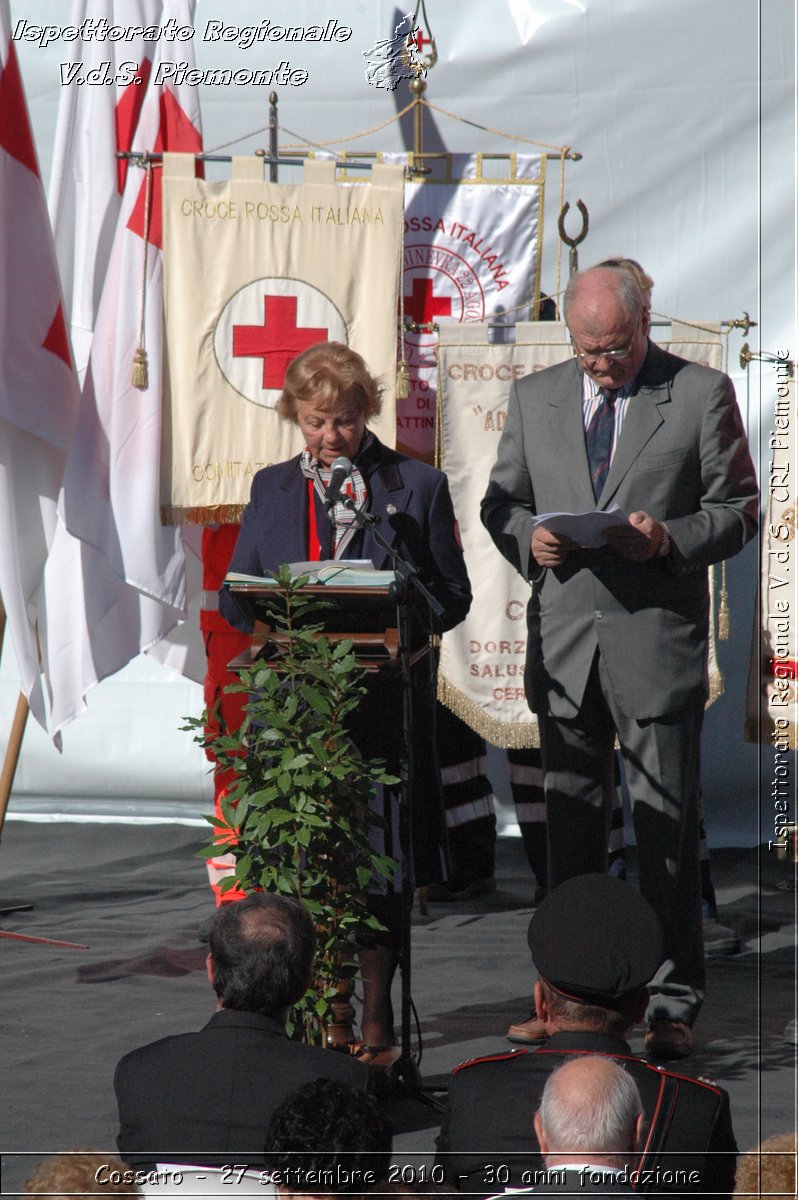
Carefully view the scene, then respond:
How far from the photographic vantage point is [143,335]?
5.04m

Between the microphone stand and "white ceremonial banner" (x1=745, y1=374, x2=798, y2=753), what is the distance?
191cm

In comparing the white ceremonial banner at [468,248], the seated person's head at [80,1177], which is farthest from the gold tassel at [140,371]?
the seated person's head at [80,1177]

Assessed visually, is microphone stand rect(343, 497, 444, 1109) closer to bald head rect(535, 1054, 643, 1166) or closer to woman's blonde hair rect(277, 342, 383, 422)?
woman's blonde hair rect(277, 342, 383, 422)

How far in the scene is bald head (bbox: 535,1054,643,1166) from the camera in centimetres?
170

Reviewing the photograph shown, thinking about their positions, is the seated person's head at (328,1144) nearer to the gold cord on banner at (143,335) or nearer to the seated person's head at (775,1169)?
the seated person's head at (775,1169)

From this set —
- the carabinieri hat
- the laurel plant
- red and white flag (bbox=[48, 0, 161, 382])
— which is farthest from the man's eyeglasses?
red and white flag (bbox=[48, 0, 161, 382])

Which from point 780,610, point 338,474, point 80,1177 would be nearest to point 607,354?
point 338,474

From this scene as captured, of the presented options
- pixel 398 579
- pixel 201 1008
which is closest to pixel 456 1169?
pixel 398 579

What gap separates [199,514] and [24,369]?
0.71m

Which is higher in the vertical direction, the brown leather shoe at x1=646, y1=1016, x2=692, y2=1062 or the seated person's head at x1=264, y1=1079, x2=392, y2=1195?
the seated person's head at x1=264, y1=1079, x2=392, y2=1195

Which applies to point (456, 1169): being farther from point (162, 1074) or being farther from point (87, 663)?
point (87, 663)

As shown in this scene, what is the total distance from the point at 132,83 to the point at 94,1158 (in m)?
4.07

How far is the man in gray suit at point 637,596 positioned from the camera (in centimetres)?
382

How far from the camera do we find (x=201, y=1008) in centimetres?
420
